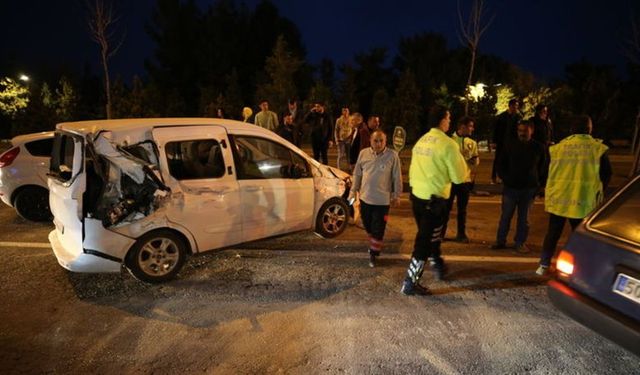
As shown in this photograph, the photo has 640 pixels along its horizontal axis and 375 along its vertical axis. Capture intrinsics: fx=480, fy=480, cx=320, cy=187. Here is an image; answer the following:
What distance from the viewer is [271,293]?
4895mm

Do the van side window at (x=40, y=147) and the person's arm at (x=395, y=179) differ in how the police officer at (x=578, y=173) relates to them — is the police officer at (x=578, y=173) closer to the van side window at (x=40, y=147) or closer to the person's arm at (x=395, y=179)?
the person's arm at (x=395, y=179)

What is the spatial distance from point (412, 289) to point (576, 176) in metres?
2.00

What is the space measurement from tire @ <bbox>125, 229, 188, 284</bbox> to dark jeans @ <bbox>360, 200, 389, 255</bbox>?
2025 mm

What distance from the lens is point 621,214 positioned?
3.36 m

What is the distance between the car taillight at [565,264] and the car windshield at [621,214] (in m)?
0.26

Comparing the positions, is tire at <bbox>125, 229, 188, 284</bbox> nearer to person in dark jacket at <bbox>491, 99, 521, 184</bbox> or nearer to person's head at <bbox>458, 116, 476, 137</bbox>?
person's head at <bbox>458, 116, 476, 137</bbox>

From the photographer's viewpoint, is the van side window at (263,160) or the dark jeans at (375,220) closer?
the dark jeans at (375,220)

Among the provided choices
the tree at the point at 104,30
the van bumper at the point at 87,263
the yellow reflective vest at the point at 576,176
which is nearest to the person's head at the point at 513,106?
the yellow reflective vest at the point at 576,176

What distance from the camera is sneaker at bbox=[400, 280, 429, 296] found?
4.81 m

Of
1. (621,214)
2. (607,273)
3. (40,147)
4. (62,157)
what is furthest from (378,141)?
(40,147)

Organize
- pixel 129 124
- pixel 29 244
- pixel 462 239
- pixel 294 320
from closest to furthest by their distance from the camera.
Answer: pixel 294 320 < pixel 129 124 < pixel 29 244 < pixel 462 239

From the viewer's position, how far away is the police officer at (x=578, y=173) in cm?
476

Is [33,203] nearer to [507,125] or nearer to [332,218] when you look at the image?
[332,218]

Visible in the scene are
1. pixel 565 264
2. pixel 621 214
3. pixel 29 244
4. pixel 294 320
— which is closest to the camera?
pixel 621 214
